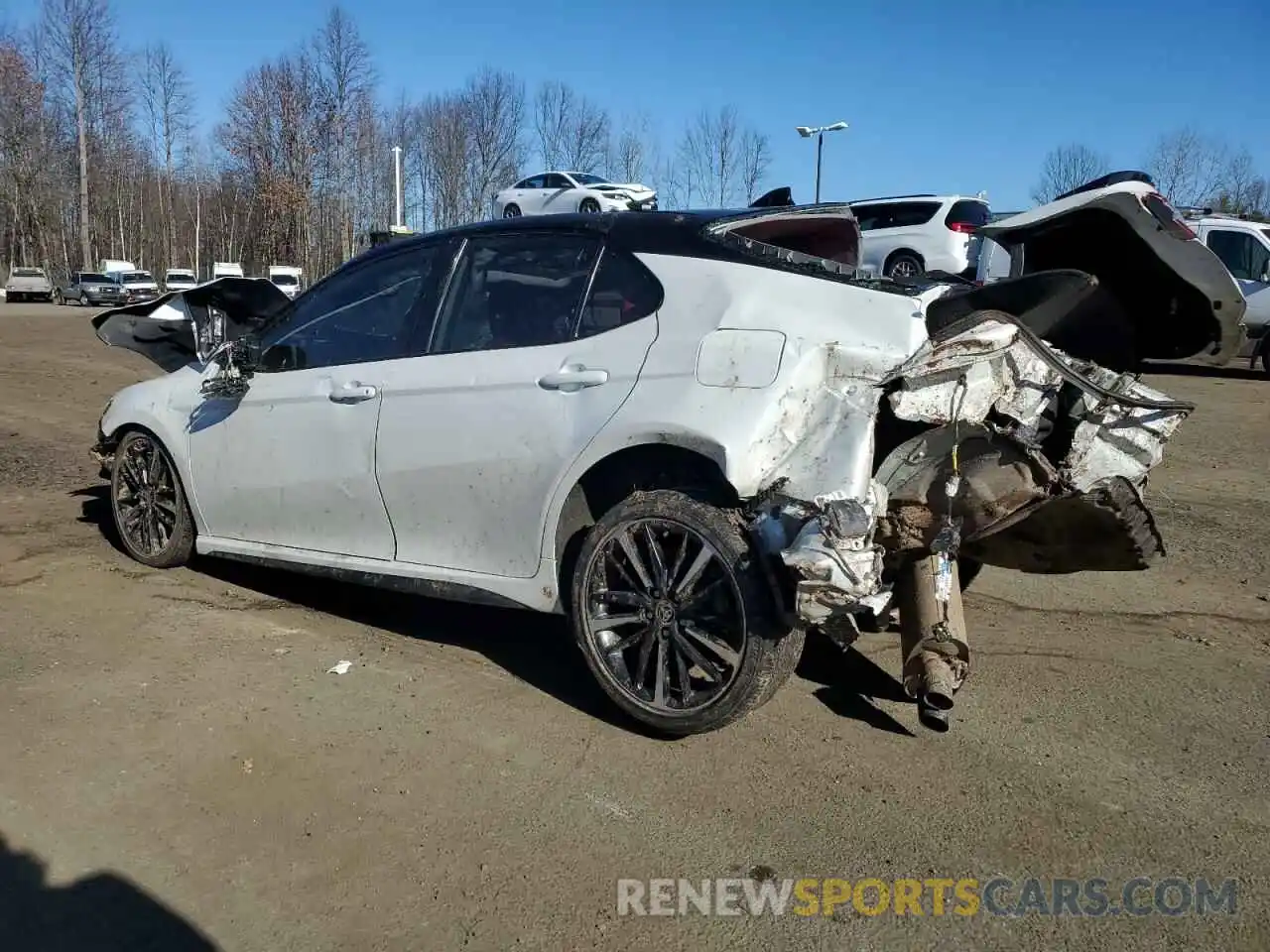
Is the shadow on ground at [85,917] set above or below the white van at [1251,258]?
below

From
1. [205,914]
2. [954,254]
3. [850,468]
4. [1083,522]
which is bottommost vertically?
[205,914]

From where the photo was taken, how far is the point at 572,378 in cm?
384

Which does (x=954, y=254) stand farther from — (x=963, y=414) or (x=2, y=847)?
(x=2, y=847)

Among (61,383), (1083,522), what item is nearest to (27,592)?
(1083,522)

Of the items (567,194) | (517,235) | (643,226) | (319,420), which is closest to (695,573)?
(643,226)

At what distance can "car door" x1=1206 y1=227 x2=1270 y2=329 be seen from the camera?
1612cm

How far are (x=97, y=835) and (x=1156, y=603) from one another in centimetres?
479

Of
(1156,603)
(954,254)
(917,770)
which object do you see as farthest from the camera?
(954,254)

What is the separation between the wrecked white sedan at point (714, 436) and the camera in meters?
3.39

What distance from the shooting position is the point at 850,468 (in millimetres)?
3285

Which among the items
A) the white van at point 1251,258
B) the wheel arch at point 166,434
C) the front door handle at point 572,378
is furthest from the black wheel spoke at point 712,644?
the white van at point 1251,258

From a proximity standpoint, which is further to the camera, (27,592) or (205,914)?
(27,592)

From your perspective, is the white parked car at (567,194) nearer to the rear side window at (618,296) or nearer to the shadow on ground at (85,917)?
the rear side window at (618,296)

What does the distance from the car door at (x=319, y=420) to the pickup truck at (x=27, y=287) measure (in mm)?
53450
